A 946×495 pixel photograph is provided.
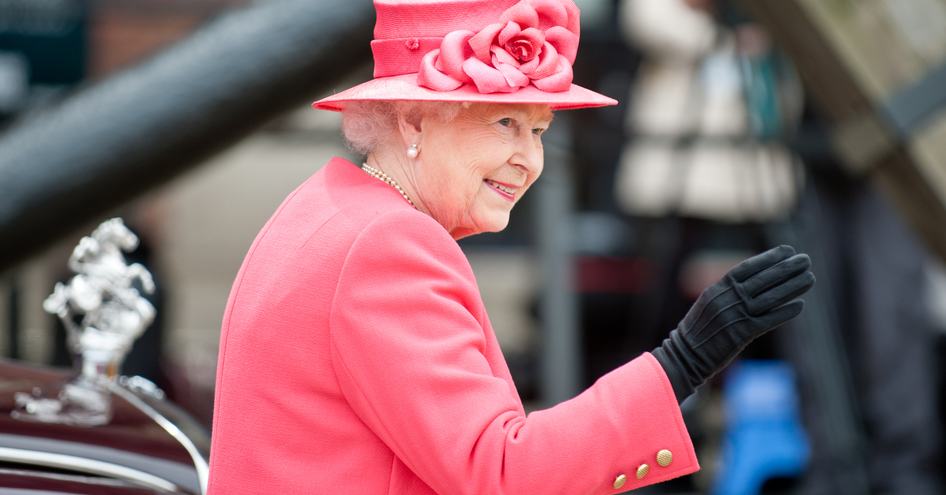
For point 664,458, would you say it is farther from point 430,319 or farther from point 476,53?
point 476,53

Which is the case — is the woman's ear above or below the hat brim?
below

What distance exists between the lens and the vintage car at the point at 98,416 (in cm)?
197

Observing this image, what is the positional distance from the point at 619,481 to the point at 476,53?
21.0 inches

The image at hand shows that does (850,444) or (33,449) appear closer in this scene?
(33,449)

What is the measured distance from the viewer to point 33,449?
77.6 inches

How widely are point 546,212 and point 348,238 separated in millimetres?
3047

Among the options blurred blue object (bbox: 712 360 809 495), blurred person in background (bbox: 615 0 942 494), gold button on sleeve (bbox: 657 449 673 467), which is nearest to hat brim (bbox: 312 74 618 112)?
gold button on sleeve (bbox: 657 449 673 467)

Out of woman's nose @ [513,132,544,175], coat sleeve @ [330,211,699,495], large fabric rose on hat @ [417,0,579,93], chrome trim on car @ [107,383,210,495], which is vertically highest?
large fabric rose on hat @ [417,0,579,93]

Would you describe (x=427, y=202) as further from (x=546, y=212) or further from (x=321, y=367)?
(x=546, y=212)

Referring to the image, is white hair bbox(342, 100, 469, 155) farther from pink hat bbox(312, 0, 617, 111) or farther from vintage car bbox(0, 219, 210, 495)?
vintage car bbox(0, 219, 210, 495)

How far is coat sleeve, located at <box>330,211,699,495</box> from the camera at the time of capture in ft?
5.07

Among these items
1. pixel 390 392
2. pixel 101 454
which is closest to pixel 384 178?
pixel 390 392

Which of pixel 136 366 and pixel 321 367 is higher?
pixel 321 367

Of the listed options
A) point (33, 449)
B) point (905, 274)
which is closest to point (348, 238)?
point (33, 449)
